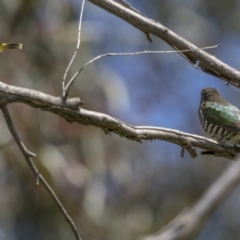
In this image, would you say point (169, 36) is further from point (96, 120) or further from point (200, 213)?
point (200, 213)

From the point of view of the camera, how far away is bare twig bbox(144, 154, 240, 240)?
563 mm

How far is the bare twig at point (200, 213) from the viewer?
563 mm

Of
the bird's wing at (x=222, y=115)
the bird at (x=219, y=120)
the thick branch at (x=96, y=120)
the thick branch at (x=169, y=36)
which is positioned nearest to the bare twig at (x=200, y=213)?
the thick branch at (x=96, y=120)

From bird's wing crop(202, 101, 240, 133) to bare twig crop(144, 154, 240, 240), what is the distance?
2.69 m

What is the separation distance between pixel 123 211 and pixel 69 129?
4.12 ft

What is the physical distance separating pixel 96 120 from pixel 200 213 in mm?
1595

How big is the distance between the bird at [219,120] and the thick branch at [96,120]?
676 mm

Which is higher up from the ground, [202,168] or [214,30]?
[214,30]

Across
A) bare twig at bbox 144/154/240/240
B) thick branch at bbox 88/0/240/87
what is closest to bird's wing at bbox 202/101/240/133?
thick branch at bbox 88/0/240/87

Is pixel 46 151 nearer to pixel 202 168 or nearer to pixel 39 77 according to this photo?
pixel 39 77

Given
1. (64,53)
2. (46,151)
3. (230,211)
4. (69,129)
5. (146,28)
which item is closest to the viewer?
(146,28)

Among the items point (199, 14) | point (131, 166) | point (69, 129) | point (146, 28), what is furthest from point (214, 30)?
point (146, 28)

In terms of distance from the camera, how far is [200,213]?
57cm

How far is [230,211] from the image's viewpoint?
834 centimetres
